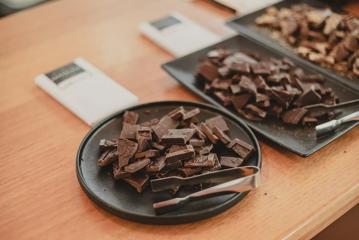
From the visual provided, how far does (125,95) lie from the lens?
4.48 ft

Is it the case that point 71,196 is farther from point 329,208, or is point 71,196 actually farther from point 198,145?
point 329,208

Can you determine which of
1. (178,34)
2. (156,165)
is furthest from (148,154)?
(178,34)

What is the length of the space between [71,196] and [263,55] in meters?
0.83

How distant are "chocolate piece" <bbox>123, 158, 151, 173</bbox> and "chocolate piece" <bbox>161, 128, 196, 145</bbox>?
2.7 inches

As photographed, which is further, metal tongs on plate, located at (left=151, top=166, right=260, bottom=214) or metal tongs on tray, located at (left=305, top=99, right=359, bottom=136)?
metal tongs on tray, located at (left=305, top=99, right=359, bottom=136)

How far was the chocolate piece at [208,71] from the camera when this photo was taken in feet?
4.55

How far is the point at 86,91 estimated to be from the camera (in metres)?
1.38

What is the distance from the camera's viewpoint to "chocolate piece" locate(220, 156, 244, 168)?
1055mm

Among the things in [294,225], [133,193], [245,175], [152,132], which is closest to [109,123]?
[152,132]

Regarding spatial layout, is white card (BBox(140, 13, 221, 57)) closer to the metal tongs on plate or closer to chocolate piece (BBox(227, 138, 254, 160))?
chocolate piece (BBox(227, 138, 254, 160))

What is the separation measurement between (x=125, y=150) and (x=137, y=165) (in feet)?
0.17

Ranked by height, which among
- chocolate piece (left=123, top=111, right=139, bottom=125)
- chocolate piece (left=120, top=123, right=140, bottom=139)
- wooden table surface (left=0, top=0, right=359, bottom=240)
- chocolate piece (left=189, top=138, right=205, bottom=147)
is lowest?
wooden table surface (left=0, top=0, right=359, bottom=240)

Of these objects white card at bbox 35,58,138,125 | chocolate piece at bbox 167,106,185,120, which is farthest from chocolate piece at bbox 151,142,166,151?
white card at bbox 35,58,138,125

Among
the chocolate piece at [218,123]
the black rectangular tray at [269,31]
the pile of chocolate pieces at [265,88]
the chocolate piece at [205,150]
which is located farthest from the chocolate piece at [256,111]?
the black rectangular tray at [269,31]
